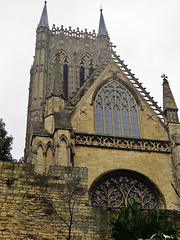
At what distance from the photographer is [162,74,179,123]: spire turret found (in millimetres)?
23891

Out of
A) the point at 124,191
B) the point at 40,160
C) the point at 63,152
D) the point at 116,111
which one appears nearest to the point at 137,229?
the point at 63,152

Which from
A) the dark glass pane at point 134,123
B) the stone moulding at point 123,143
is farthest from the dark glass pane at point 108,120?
the dark glass pane at point 134,123

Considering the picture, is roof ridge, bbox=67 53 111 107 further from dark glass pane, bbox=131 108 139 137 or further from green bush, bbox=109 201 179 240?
green bush, bbox=109 201 179 240

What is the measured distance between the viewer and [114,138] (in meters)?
22.6

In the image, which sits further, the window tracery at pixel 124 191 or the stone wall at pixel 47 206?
the window tracery at pixel 124 191

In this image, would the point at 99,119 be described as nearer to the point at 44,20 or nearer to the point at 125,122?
the point at 125,122

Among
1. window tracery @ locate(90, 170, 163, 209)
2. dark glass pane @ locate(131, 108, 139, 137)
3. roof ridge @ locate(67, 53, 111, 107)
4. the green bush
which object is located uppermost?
roof ridge @ locate(67, 53, 111, 107)

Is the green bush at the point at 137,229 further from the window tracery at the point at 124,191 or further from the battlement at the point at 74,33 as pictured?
the battlement at the point at 74,33

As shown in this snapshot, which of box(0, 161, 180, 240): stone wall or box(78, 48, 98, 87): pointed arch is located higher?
box(78, 48, 98, 87): pointed arch

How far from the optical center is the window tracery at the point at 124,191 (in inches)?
819

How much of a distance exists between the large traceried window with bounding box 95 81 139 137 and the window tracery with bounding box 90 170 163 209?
2.64m

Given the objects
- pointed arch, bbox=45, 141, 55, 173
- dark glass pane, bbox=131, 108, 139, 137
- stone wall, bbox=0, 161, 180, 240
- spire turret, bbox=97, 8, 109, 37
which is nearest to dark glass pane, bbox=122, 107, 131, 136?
dark glass pane, bbox=131, 108, 139, 137

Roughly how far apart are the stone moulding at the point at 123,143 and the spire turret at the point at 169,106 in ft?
5.23

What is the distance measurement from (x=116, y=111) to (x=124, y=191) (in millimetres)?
4959
